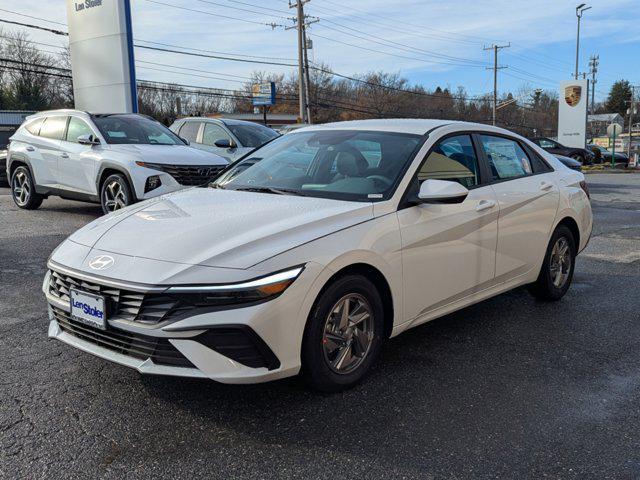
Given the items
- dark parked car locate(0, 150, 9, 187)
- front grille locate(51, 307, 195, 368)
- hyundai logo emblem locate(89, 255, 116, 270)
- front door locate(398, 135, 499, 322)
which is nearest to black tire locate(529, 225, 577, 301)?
front door locate(398, 135, 499, 322)

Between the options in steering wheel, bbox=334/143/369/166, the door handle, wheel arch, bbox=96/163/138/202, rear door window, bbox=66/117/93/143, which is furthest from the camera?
rear door window, bbox=66/117/93/143

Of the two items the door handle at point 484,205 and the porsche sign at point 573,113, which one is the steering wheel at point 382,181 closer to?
the door handle at point 484,205

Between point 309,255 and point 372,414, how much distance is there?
3.05 feet

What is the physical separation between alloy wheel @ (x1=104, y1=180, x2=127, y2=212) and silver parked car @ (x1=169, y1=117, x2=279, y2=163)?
9.32ft

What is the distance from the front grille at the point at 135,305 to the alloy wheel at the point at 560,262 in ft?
12.1

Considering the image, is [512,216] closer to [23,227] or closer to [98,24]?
[23,227]

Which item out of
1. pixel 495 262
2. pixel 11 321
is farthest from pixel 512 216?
pixel 11 321

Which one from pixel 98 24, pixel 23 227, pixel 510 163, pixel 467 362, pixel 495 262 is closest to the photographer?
pixel 467 362

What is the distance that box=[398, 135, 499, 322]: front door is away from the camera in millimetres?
3803

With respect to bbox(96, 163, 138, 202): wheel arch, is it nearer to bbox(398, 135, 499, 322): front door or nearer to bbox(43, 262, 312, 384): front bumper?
bbox(398, 135, 499, 322): front door

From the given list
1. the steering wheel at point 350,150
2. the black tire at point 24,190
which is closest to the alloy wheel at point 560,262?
the steering wheel at point 350,150

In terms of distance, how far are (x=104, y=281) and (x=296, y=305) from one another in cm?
99

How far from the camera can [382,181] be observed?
3.93 m

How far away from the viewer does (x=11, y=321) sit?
4.68 m
